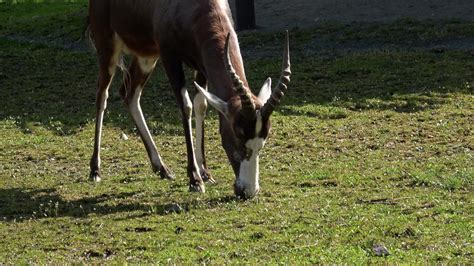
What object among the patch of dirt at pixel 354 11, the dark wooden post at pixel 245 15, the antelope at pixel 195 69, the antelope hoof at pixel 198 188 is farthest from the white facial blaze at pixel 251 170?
the dark wooden post at pixel 245 15

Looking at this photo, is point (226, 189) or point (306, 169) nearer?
point (226, 189)

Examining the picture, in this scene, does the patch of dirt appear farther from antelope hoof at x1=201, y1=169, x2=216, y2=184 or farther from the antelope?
antelope hoof at x1=201, y1=169, x2=216, y2=184

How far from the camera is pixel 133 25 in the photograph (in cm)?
1146

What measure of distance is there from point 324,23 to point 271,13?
9.90 feet

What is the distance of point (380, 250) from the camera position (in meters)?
7.72

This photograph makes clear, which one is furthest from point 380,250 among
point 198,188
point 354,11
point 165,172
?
point 354,11

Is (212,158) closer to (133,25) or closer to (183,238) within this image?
(133,25)

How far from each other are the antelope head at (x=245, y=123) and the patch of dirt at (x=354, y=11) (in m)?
14.6

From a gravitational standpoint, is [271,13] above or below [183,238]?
below

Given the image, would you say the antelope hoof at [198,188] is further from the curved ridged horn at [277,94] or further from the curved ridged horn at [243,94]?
the curved ridged horn at [277,94]

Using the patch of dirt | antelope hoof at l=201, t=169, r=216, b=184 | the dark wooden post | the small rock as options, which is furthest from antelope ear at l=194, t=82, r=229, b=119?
the dark wooden post

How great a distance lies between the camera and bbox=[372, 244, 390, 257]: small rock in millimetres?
7644

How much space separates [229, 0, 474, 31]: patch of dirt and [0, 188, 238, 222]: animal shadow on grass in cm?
1430

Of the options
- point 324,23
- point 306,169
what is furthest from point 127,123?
point 324,23
